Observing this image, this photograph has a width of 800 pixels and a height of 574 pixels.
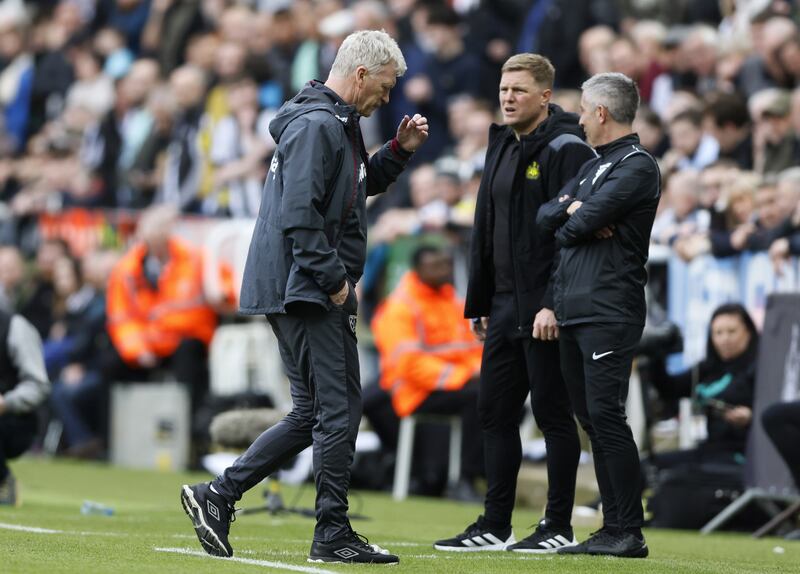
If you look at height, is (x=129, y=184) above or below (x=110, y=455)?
above

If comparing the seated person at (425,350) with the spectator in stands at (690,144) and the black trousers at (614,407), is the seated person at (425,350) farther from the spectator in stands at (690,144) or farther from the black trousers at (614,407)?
the black trousers at (614,407)

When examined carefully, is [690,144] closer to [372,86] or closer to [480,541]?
[480,541]

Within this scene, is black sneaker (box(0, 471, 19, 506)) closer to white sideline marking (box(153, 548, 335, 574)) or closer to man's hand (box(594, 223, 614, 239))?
white sideline marking (box(153, 548, 335, 574))

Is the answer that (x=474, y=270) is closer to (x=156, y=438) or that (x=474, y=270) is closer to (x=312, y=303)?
(x=312, y=303)

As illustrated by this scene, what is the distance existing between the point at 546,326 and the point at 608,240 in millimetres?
509

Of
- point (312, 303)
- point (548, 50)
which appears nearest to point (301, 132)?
point (312, 303)

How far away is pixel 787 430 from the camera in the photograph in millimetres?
10539

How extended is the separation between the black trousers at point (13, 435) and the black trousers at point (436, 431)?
3735 millimetres

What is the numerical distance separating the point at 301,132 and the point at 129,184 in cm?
1334

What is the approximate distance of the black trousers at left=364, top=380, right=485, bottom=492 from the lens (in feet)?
44.2

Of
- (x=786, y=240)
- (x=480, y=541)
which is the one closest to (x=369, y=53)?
(x=480, y=541)

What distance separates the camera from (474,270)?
8.61 metres

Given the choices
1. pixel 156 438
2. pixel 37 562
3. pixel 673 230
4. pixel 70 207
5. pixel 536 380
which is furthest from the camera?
pixel 70 207

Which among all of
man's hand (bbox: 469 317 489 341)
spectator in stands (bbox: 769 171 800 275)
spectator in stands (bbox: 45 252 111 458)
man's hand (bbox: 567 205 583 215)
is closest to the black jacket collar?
man's hand (bbox: 567 205 583 215)
